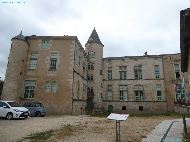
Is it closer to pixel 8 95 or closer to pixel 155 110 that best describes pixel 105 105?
pixel 155 110

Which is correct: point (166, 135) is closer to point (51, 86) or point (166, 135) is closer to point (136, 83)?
point (51, 86)

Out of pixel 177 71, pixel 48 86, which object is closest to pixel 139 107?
pixel 177 71

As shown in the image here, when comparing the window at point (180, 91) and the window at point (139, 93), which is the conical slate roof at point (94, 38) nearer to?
the window at point (139, 93)

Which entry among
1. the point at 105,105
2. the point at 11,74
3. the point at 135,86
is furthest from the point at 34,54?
the point at 135,86

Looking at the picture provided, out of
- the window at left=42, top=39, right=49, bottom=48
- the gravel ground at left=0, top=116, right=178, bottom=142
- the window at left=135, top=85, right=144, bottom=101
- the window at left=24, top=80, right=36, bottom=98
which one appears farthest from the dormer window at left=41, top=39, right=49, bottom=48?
the window at left=135, top=85, right=144, bottom=101

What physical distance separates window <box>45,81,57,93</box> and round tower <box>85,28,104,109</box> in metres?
10.2

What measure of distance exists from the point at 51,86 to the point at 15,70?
4.59m

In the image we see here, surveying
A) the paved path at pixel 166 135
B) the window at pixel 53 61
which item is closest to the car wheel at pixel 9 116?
the window at pixel 53 61

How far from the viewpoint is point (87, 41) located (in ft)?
118

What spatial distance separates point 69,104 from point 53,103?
1890mm

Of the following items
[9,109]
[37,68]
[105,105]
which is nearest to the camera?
[9,109]


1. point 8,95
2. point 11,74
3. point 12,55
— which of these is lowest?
point 8,95

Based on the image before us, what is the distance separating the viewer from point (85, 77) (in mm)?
33000

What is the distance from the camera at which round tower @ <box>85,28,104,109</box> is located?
34200 millimetres
